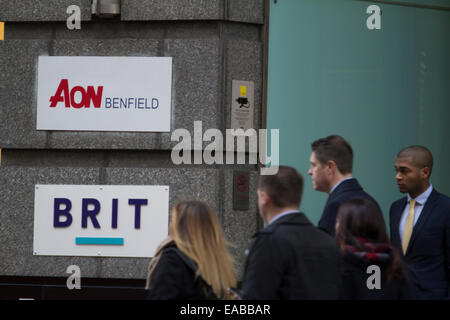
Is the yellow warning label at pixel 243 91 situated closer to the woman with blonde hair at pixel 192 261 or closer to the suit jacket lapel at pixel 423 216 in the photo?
the suit jacket lapel at pixel 423 216

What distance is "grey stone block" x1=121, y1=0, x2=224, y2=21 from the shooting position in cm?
637

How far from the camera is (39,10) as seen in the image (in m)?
6.59

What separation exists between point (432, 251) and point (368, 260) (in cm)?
130

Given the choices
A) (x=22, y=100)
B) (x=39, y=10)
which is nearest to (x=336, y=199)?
(x=22, y=100)

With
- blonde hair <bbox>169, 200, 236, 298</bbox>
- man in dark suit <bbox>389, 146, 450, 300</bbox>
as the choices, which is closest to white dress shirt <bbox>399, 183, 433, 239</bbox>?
man in dark suit <bbox>389, 146, 450, 300</bbox>

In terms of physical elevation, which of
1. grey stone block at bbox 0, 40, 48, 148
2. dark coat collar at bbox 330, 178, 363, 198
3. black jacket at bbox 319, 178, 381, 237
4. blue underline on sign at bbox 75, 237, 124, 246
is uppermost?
grey stone block at bbox 0, 40, 48, 148

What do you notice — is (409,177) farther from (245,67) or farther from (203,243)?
(203,243)

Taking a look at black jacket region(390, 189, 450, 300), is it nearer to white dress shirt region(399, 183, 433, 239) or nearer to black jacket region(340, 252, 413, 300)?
white dress shirt region(399, 183, 433, 239)

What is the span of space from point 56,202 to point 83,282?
2.40 feet

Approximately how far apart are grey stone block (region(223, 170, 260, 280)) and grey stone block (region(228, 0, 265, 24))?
1327 mm

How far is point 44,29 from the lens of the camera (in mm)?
6656

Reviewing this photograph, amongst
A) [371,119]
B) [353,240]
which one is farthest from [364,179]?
[353,240]

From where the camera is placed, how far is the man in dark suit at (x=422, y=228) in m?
4.90
